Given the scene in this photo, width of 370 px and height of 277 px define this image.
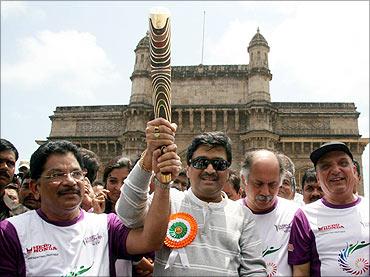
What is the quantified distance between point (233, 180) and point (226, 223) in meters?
4.19

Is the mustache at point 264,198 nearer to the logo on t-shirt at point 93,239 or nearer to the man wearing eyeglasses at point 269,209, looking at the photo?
the man wearing eyeglasses at point 269,209

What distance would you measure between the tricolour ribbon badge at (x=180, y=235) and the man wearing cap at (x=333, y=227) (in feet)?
3.43

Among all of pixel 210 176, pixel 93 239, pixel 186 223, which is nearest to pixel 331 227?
pixel 210 176

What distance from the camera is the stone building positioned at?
26.3 m

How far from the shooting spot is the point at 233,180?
25.1 feet

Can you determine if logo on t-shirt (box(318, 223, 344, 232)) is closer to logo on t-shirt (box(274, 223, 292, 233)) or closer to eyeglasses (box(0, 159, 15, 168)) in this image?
logo on t-shirt (box(274, 223, 292, 233))

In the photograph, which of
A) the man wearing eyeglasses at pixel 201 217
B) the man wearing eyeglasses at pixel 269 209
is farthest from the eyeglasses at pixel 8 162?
the man wearing eyeglasses at pixel 269 209

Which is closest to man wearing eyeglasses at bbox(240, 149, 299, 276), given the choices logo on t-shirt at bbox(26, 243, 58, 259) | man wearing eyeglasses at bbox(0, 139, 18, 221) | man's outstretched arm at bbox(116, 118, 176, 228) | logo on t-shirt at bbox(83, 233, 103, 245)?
man's outstretched arm at bbox(116, 118, 176, 228)

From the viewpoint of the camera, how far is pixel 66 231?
3168mm

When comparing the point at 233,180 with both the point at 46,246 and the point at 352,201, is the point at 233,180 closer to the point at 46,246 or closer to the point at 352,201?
the point at 352,201

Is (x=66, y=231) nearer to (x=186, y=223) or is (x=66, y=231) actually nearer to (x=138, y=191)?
(x=138, y=191)

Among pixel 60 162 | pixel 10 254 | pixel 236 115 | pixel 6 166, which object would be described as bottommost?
pixel 10 254

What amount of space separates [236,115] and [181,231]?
2346 cm

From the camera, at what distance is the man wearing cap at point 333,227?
11.8ft
